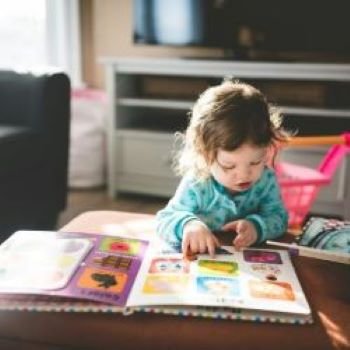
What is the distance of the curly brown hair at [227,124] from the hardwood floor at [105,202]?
1286 mm

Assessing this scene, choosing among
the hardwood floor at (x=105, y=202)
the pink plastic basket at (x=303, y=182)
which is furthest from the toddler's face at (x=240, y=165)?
the hardwood floor at (x=105, y=202)

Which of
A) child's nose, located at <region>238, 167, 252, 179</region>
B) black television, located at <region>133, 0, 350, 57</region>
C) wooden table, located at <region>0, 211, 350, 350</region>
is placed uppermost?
black television, located at <region>133, 0, 350, 57</region>

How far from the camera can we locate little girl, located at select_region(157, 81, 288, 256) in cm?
73

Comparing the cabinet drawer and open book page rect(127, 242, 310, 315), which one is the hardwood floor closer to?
the cabinet drawer

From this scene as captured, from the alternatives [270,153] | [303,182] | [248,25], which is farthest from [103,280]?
[248,25]

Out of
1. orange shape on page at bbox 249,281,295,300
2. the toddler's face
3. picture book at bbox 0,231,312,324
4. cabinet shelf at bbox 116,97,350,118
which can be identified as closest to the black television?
cabinet shelf at bbox 116,97,350,118

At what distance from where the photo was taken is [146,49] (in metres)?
2.60

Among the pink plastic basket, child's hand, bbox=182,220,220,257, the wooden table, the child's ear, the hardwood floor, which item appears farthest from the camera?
the hardwood floor

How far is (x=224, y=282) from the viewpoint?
23.5 inches

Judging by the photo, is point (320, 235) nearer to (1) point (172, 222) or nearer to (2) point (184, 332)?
(1) point (172, 222)

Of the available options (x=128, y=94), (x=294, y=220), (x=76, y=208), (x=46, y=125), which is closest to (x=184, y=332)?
(x=294, y=220)

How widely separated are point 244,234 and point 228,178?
0.09 m

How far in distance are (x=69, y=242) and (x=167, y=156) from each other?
1.50m

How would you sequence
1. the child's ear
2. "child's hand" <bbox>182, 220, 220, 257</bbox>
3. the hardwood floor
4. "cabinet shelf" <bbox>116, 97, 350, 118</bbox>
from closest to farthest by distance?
"child's hand" <bbox>182, 220, 220, 257</bbox> < the child's ear < "cabinet shelf" <bbox>116, 97, 350, 118</bbox> < the hardwood floor
